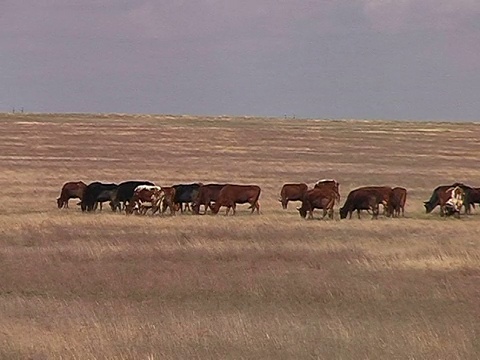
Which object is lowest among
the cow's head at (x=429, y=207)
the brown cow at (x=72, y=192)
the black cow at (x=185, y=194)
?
the brown cow at (x=72, y=192)

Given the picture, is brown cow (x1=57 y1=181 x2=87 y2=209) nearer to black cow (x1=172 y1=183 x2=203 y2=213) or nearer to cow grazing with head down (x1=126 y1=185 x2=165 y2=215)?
cow grazing with head down (x1=126 y1=185 x2=165 y2=215)

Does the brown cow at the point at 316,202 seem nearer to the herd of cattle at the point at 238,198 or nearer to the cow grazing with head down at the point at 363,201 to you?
the herd of cattle at the point at 238,198

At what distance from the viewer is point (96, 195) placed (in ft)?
80.7

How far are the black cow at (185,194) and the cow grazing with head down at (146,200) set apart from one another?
23.8 inches

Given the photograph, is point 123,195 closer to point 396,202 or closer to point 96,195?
point 96,195

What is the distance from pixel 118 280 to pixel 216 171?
28.7 m

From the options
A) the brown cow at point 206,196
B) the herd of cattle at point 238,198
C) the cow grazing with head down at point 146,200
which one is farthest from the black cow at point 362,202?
the cow grazing with head down at point 146,200

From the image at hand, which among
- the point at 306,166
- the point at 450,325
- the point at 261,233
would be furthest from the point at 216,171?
the point at 450,325

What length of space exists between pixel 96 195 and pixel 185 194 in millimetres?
2447

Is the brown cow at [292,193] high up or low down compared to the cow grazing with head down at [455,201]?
down

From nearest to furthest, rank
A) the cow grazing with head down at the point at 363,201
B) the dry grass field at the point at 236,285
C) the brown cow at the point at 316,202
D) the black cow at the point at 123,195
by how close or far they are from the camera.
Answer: the dry grass field at the point at 236,285, the brown cow at the point at 316,202, the cow grazing with head down at the point at 363,201, the black cow at the point at 123,195

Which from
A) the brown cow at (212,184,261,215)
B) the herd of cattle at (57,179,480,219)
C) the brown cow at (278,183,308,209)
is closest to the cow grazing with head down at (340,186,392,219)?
the herd of cattle at (57,179,480,219)

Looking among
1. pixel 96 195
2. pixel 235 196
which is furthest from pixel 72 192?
pixel 235 196

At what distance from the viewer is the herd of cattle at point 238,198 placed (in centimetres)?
2278
